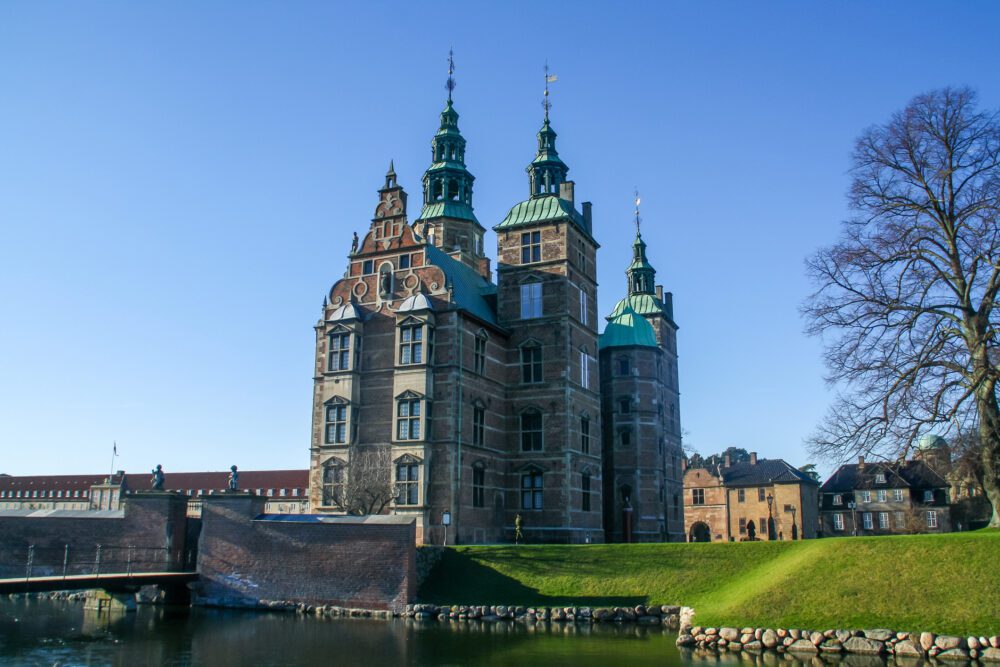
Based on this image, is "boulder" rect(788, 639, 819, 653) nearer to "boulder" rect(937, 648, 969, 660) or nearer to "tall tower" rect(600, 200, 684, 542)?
"boulder" rect(937, 648, 969, 660)

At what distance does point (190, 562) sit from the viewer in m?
40.6

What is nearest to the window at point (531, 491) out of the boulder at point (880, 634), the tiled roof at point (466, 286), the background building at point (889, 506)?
the tiled roof at point (466, 286)

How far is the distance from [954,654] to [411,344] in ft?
93.5

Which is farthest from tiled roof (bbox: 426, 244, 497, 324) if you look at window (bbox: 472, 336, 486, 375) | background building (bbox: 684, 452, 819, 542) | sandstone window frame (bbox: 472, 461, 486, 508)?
background building (bbox: 684, 452, 819, 542)

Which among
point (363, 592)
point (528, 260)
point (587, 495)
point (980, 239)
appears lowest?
point (363, 592)

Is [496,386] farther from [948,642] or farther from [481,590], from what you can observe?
[948,642]

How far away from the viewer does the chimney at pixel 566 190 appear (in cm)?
5544

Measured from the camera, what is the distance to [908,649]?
2433 cm

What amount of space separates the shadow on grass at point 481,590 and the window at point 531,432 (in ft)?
36.9

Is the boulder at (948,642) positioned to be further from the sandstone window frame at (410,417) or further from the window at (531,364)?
the window at (531,364)

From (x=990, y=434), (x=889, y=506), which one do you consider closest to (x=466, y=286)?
(x=990, y=434)

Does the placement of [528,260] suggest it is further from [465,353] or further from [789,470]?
[789,470]

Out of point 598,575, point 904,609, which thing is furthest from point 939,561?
point 598,575

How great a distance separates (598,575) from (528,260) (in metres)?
21.5
